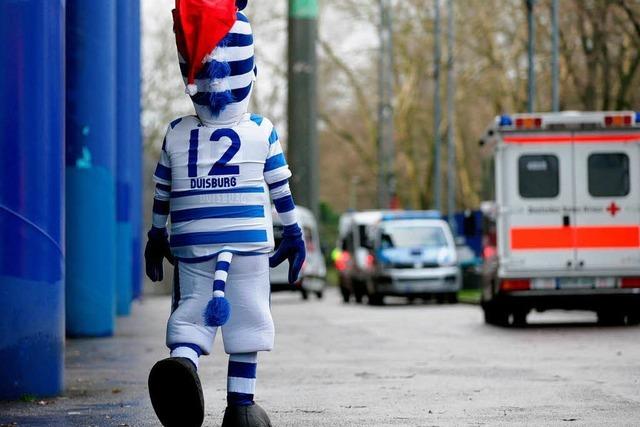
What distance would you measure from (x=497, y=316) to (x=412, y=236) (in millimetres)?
13129

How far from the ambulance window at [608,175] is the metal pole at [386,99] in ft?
106

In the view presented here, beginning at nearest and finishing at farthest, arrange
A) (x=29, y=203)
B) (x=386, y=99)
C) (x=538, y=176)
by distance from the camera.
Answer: (x=29, y=203)
(x=538, y=176)
(x=386, y=99)

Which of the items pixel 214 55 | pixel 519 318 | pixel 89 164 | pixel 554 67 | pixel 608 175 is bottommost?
pixel 519 318

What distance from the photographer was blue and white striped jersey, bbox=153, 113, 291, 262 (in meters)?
8.47

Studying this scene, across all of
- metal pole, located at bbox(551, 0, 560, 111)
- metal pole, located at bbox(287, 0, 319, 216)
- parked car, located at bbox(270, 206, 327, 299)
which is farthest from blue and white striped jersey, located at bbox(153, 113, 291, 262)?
metal pole, located at bbox(287, 0, 319, 216)

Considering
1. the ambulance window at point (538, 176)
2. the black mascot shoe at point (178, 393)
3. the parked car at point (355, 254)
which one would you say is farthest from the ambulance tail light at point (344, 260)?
the black mascot shoe at point (178, 393)

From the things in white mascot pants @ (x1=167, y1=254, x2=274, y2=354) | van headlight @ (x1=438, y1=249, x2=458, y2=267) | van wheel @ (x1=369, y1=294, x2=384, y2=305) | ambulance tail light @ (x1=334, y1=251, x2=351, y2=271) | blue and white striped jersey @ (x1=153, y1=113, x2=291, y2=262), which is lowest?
van wheel @ (x1=369, y1=294, x2=384, y2=305)

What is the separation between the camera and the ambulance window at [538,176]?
21.3m

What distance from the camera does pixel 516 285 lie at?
2114 cm

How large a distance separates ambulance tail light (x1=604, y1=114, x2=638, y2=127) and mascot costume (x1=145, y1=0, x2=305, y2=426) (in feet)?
41.9

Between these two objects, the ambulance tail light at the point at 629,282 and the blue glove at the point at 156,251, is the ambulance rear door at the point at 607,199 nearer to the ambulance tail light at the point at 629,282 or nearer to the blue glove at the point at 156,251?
the ambulance tail light at the point at 629,282

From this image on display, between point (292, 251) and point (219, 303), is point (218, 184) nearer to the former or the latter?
point (292, 251)

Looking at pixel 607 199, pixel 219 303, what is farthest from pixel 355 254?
pixel 219 303

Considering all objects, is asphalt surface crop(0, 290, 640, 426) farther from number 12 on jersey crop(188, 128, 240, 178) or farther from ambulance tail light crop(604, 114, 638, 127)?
ambulance tail light crop(604, 114, 638, 127)
